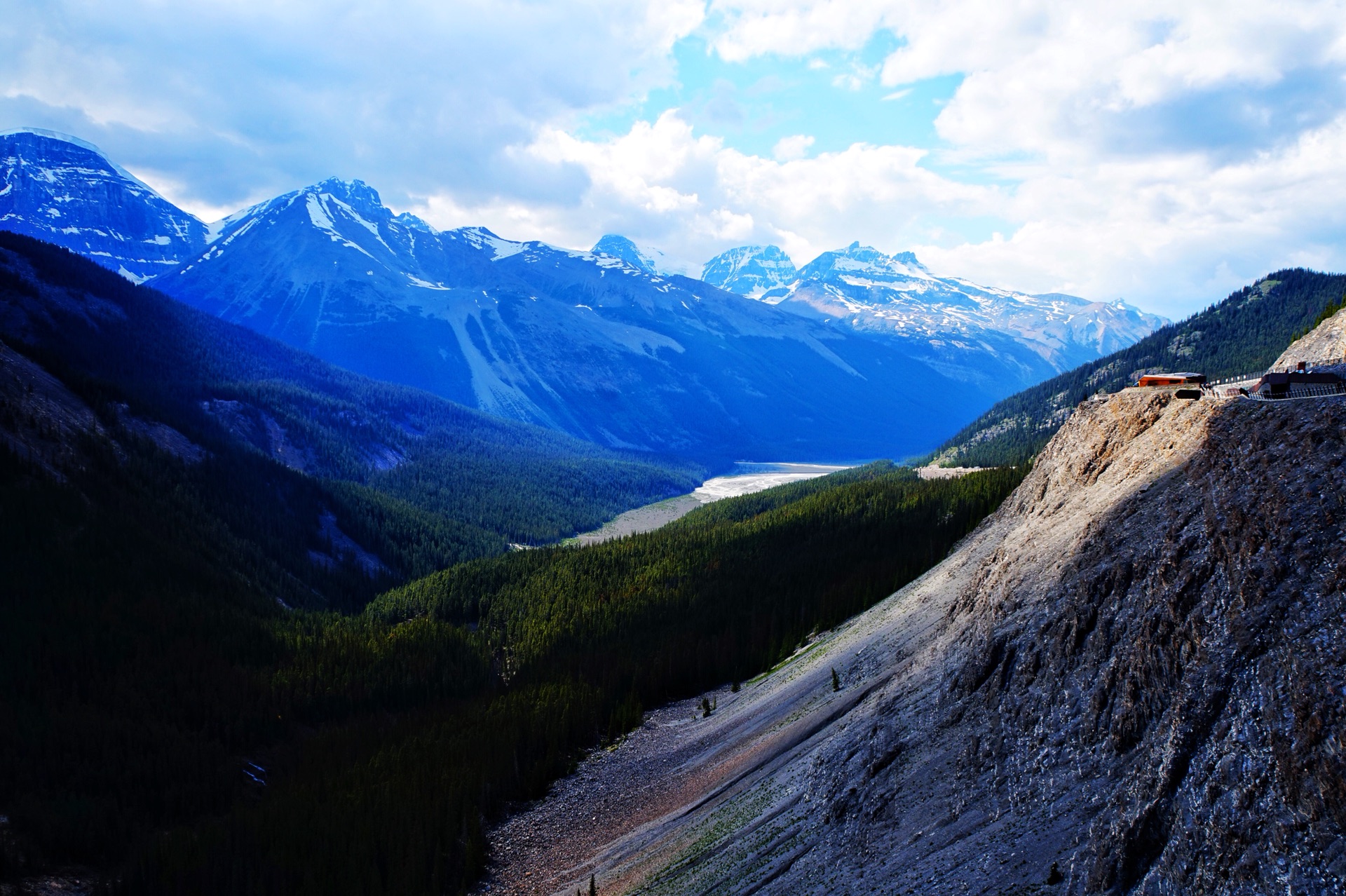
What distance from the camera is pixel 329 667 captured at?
218 ft

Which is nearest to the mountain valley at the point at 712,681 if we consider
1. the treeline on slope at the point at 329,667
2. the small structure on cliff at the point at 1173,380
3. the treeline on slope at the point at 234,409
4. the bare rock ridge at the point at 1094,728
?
the bare rock ridge at the point at 1094,728

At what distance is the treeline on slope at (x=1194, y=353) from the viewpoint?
131875 mm

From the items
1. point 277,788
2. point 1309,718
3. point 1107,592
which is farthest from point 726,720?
point 1309,718

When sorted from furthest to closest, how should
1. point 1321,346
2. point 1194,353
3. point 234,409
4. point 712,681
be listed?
1. point 234,409
2. point 1194,353
3. point 712,681
4. point 1321,346

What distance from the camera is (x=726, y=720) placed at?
44.3 m

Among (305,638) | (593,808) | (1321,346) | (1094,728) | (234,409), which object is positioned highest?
(234,409)

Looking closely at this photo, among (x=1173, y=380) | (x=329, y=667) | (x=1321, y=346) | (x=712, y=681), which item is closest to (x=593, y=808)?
(x=712, y=681)

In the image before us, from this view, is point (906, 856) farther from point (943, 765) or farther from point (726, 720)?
point (726, 720)

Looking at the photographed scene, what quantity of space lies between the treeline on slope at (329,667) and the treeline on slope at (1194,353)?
221 feet

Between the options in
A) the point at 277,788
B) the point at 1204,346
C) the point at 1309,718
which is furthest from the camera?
the point at 1204,346

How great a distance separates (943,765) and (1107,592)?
294 inches

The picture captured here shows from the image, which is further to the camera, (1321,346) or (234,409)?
(234,409)

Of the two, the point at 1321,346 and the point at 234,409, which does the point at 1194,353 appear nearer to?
the point at 1321,346

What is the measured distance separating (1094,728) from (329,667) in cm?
6323
